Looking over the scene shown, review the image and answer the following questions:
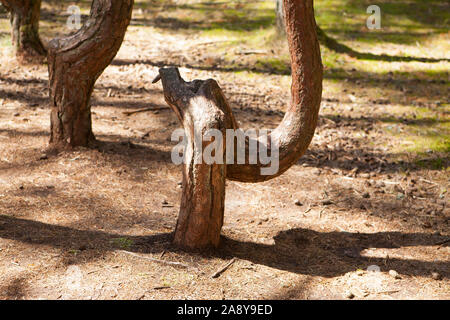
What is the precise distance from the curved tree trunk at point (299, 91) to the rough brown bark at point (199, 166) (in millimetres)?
290

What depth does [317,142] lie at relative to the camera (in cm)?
677

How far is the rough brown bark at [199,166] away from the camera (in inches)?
151

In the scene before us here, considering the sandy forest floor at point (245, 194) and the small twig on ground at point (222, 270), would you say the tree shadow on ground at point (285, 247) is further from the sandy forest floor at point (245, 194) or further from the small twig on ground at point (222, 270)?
the small twig on ground at point (222, 270)

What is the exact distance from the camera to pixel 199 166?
12.6 feet

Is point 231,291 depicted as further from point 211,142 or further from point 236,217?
point 236,217

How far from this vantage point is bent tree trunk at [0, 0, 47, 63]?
323 inches

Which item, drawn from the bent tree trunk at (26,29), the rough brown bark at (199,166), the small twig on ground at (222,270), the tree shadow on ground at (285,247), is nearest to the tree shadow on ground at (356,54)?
the bent tree trunk at (26,29)

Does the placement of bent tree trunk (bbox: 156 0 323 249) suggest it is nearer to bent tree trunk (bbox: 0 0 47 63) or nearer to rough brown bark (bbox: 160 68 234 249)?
rough brown bark (bbox: 160 68 234 249)

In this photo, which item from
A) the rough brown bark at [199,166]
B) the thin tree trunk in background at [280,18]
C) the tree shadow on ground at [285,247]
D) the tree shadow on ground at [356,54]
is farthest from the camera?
the tree shadow on ground at [356,54]

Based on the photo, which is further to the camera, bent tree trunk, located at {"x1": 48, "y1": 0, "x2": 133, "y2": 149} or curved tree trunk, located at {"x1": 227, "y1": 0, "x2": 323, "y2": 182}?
bent tree trunk, located at {"x1": 48, "y1": 0, "x2": 133, "y2": 149}

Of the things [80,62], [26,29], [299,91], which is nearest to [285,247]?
[299,91]

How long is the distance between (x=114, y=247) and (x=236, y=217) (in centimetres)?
126

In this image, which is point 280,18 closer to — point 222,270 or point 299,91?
point 299,91

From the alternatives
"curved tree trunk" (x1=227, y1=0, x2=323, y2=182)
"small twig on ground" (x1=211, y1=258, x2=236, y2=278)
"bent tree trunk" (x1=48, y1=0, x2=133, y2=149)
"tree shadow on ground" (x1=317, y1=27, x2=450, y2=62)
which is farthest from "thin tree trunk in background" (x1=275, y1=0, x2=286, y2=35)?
"small twig on ground" (x1=211, y1=258, x2=236, y2=278)
